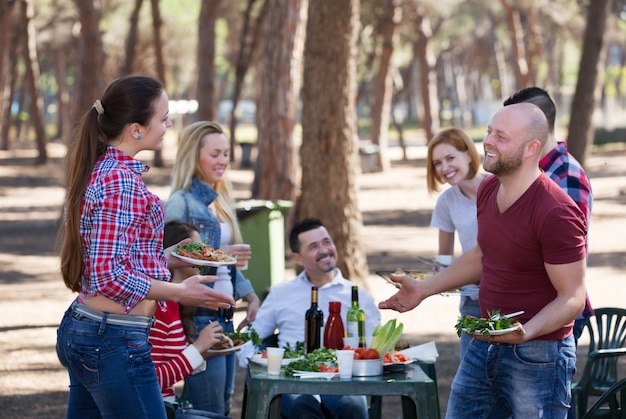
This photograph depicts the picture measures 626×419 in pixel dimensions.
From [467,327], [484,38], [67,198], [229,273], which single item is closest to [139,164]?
[67,198]

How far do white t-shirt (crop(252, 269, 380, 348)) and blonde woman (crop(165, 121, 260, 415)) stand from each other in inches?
5.8

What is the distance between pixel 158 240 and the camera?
397 cm

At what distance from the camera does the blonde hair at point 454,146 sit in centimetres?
626

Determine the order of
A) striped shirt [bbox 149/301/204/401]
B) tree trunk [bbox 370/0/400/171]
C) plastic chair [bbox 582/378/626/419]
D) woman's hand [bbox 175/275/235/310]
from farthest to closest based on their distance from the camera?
tree trunk [bbox 370/0/400/171] → striped shirt [bbox 149/301/204/401] → plastic chair [bbox 582/378/626/419] → woman's hand [bbox 175/275/235/310]

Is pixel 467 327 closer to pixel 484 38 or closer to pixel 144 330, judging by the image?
pixel 144 330

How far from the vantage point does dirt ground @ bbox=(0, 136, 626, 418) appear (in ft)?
28.8

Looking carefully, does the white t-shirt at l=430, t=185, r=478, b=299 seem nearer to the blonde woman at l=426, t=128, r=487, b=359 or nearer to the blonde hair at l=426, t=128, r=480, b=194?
the blonde woman at l=426, t=128, r=487, b=359

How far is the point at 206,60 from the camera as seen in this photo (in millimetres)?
24516

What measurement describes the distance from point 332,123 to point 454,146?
5.58 m

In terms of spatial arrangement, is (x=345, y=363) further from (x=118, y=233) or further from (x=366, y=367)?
(x=118, y=233)

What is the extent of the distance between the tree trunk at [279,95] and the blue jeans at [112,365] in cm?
A: 1063

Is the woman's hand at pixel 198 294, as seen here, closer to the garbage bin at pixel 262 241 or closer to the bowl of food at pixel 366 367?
the bowl of food at pixel 366 367

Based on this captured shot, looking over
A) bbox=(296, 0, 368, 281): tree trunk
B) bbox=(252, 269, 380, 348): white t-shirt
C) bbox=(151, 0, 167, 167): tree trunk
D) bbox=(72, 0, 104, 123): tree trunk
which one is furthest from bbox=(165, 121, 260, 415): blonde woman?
bbox=(151, 0, 167, 167): tree trunk

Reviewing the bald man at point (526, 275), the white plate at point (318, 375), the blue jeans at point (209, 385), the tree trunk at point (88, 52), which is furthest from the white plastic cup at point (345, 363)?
the tree trunk at point (88, 52)
